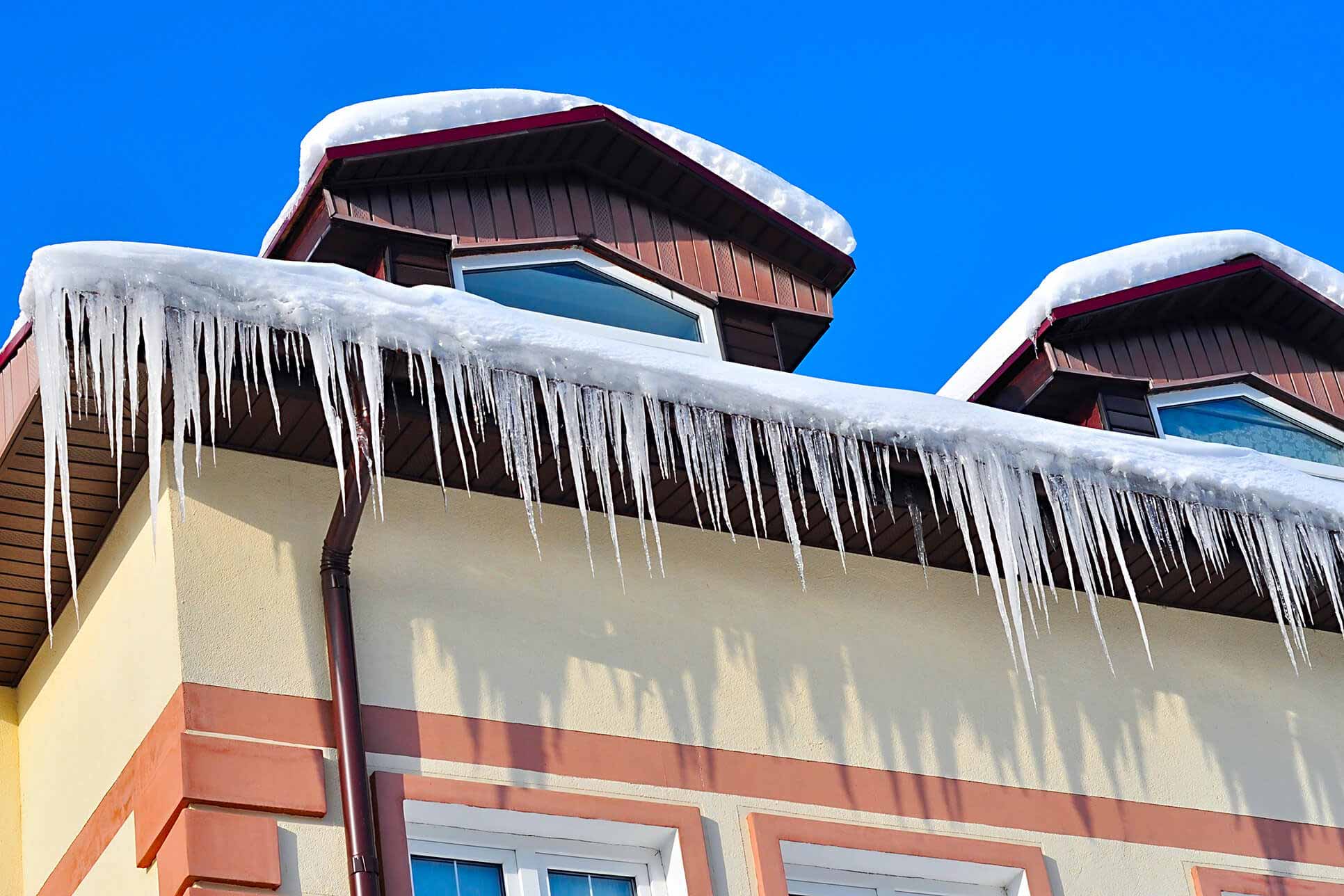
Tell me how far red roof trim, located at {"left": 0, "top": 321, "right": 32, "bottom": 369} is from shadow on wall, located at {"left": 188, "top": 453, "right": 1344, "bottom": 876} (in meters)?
0.74

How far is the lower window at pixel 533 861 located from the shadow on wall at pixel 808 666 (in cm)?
25

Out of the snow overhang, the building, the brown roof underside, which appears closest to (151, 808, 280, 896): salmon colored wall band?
the building

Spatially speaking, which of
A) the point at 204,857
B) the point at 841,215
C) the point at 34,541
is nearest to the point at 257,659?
the point at 204,857

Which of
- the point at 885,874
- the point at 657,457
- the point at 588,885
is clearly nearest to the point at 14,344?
the point at 657,457

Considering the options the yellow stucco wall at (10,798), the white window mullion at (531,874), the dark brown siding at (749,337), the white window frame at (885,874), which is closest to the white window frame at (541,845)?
the white window mullion at (531,874)

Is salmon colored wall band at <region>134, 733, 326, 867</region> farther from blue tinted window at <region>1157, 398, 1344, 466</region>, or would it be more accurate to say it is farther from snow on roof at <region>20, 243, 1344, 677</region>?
blue tinted window at <region>1157, 398, 1344, 466</region>

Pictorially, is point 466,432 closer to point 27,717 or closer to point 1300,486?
point 27,717

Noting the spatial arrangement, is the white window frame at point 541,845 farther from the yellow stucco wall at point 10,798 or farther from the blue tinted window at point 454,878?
the yellow stucco wall at point 10,798

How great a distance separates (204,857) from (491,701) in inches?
44.3

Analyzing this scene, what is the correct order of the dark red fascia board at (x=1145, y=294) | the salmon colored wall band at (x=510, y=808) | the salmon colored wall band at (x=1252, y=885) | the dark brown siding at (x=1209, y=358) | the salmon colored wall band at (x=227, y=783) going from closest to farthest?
the salmon colored wall band at (x=227, y=783) < the salmon colored wall band at (x=510, y=808) < the salmon colored wall band at (x=1252, y=885) < the dark red fascia board at (x=1145, y=294) < the dark brown siding at (x=1209, y=358)

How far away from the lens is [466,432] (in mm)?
6699

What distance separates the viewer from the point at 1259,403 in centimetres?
933

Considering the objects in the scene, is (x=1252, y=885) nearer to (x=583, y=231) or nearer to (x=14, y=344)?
(x=583, y=231)

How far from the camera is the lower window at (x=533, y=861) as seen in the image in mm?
6141
